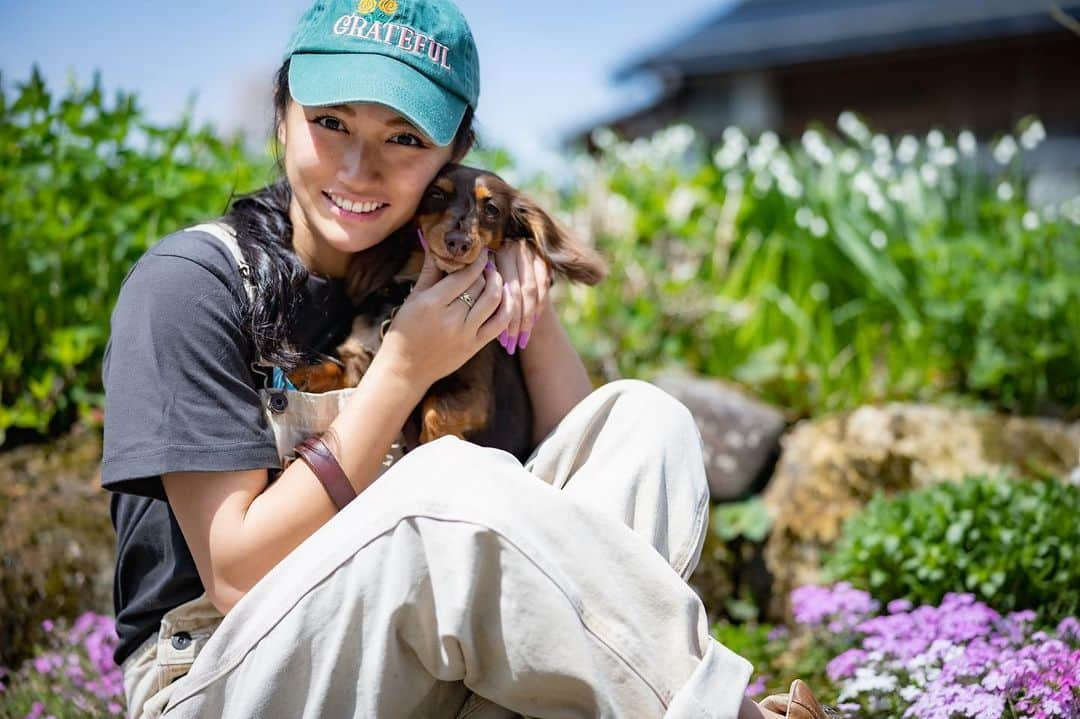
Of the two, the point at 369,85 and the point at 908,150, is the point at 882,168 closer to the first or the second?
the point at 908,150

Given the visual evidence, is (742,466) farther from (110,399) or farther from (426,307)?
(110,399)

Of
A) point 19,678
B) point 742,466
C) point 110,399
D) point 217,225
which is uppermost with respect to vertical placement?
point 217,225

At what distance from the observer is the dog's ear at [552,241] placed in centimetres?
234

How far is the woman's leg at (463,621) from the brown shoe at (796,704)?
18 cm

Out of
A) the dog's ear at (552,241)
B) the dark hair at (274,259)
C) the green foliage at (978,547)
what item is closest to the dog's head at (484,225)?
the dog's ear at (552,241)

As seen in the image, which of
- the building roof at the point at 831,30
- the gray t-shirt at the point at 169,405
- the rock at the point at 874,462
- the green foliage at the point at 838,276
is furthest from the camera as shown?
the building roof at the point at 831,30

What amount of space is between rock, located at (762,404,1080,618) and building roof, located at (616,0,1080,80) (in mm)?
7156

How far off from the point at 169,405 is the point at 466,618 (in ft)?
2.13

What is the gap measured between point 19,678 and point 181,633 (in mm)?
1314

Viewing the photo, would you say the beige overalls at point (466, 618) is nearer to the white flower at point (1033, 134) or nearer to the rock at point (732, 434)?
the rock at point (732, 434)

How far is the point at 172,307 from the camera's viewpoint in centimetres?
183

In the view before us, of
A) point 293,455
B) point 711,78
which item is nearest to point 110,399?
point 293,455

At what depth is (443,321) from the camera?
2057mm

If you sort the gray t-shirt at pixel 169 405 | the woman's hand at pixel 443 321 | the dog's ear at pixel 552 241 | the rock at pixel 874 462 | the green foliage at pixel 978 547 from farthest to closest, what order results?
the rock at pixel 874 462, the green foliage at pixel 978 547, the dog's ear at pixel 552 241, the woman's hand at pixel 443 321, the gray t-shirt at pixel 169 405
